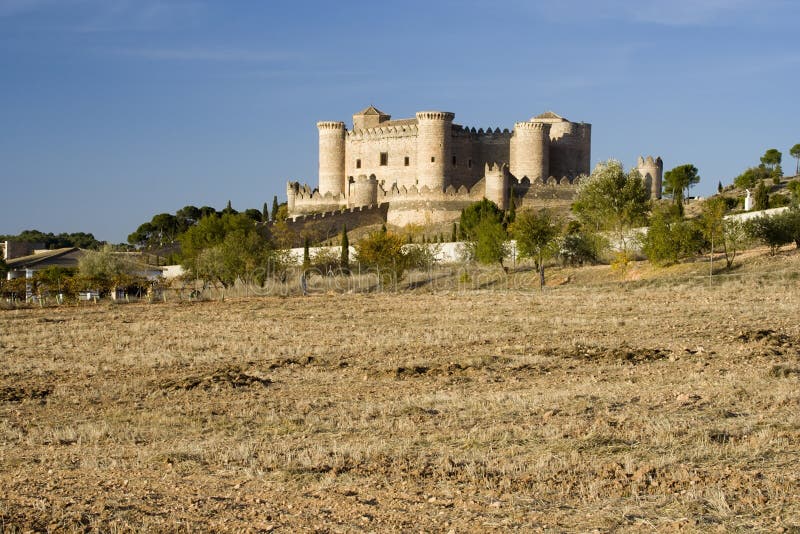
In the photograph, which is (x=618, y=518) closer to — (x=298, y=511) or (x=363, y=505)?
(x=363, y=505)

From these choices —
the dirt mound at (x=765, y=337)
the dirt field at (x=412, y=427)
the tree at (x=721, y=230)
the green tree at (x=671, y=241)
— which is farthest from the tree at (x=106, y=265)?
the dirt mound at (x=765, y=337)

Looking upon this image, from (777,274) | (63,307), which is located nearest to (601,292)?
(777,274)

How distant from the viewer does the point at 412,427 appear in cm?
900

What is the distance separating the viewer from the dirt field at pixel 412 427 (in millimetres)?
6188

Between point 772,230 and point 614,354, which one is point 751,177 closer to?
point 772,230

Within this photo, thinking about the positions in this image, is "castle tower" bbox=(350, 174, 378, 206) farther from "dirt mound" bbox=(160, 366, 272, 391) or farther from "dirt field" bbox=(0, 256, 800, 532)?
"dirt mound" bbox=(160, 366, 272, 391)

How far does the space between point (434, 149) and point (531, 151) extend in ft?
18.3

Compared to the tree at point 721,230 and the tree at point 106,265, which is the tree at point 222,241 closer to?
the tree at point 106,265

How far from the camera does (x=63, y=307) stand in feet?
88.3

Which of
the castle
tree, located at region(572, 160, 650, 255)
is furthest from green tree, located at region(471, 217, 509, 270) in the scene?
the castle

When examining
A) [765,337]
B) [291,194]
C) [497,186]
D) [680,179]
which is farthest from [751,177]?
[765,337]

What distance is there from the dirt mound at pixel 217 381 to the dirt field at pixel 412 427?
0.04 m

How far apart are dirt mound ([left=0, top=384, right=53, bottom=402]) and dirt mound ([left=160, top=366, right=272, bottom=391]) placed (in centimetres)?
139

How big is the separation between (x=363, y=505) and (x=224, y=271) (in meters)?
31.2
